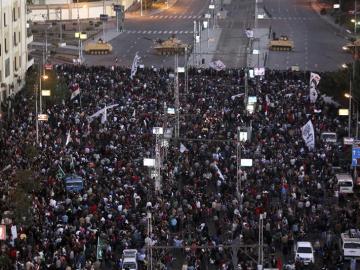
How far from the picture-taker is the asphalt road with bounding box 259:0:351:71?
106438 mm

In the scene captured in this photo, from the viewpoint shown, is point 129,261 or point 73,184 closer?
point 129,261

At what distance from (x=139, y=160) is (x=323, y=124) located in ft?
47.2

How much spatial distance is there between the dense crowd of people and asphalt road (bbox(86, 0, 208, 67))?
28995 millimetres

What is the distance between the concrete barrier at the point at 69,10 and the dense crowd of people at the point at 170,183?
62324mm

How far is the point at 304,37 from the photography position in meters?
124

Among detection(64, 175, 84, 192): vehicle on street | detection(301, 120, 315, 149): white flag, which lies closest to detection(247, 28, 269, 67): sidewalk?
detection(301, 120, 315, 149): white flag

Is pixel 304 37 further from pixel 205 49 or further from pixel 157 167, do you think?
pixel 157 167

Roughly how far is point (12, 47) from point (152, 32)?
44601 mm

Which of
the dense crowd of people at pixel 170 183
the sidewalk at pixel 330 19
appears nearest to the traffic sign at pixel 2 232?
the dense crowd of people at pixel 170 183

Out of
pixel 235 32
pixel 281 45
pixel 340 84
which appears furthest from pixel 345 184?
pixel 235 32

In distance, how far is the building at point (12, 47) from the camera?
3265 inches

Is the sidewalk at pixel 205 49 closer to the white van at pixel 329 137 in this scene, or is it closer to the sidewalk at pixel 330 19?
the sidewalk at pixel 330 19

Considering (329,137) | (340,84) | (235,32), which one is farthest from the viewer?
(235,32)

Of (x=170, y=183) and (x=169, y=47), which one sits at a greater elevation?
(x=170, y=183)
